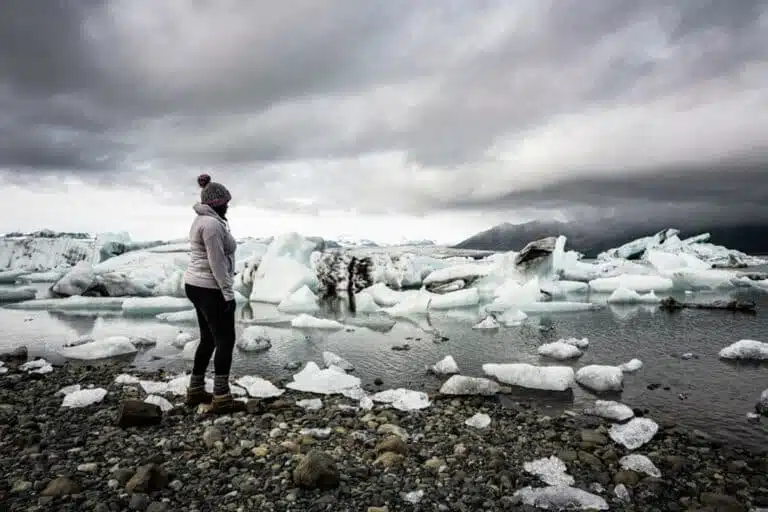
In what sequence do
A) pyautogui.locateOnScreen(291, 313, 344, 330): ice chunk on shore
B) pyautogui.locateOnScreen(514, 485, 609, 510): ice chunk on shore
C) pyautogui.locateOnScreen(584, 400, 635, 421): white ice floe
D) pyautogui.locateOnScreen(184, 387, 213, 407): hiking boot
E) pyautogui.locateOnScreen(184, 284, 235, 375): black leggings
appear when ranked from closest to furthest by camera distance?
pyautogui.locateOnScreen(514, 485, 609, 510): ice chunk on shore
pyautogui.locateOnScreen(184, 284, 235, 375): black leggings
pyautogui.locateOnScreen(184, 387, 213, 407): hiking boot
pyautogui.locateOnScreen(584, 400, 635, 421): white ice floe
pyautogui.locateOnScreen(291, 313, 344, 330): ice chunk on shore

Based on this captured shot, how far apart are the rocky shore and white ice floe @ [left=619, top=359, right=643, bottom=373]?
236 centimetres

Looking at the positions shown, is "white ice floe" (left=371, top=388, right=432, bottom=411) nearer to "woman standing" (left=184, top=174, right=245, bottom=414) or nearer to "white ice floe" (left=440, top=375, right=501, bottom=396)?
"white ice floe" (left=440, top=375, right=501, bottom=396)

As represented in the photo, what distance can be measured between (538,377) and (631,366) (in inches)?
70.8

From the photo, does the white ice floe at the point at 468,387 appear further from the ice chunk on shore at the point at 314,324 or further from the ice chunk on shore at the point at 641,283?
the ice chunk on shore at the point at 641,283

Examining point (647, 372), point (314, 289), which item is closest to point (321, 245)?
point (314, 289)

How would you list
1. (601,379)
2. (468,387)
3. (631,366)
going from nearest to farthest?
(468,387) < (601,379) < (631,366)

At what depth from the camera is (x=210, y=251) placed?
391 centimetres

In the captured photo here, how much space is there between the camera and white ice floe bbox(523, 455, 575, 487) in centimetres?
304

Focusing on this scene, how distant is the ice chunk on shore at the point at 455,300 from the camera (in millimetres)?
15023

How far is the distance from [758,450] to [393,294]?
1277 centimetres

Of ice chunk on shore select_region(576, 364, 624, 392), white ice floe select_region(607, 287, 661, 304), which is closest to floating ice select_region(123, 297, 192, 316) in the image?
ice chunk on shore select_region(576, 364, 624, 392)

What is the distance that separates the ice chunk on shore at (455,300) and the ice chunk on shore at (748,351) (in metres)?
8.54

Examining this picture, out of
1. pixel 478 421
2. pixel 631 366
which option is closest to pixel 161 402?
pixel 478 421

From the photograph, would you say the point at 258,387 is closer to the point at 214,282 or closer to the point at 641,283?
the point at 214,282
